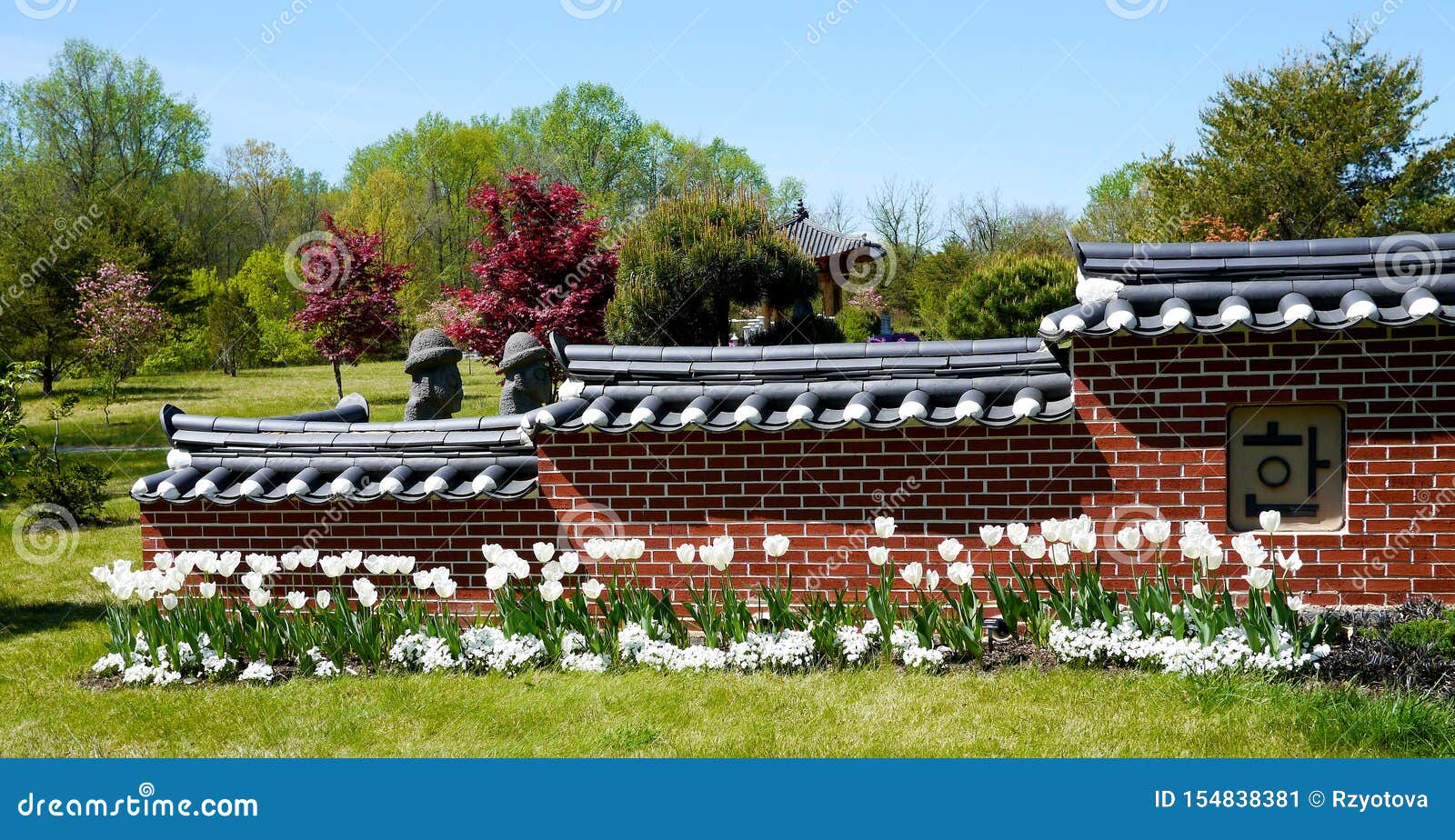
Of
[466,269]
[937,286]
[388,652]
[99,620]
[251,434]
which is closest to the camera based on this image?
[388,652]

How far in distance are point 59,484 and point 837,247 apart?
25988 mm

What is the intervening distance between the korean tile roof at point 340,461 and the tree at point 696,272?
11.2 m

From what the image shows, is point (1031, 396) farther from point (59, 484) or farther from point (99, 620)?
point (59, 484)

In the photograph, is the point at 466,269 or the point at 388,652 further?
the point at 466,269

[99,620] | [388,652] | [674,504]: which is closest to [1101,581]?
[674,504]

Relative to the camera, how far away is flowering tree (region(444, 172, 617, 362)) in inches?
730

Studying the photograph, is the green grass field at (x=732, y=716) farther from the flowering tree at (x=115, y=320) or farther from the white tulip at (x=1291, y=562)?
the flowering tree at (x=115, y=320)

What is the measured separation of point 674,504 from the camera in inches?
243

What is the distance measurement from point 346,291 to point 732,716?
20.3 m

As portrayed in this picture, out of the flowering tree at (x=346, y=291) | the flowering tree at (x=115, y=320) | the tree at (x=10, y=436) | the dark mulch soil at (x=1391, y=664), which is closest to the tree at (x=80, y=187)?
the flowering tree at (x=115, y=320)

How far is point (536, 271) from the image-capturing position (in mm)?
18812

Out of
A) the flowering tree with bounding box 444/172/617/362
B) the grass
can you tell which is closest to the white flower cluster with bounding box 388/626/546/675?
the flowering tree with bounding box 444/172/617/362

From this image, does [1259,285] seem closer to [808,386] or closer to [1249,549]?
[1249,549]

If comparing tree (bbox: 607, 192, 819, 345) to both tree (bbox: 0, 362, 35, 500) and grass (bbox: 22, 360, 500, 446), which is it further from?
tree (bbox: 0, 362, 35, 500)
